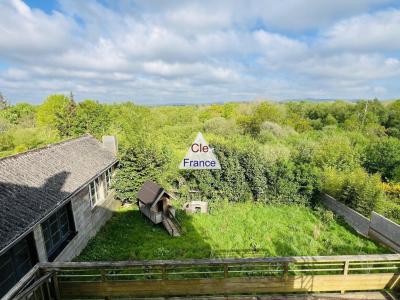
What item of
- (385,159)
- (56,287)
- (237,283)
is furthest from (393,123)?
(56,287)

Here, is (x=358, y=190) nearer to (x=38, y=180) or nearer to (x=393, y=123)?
(x=38, y=180)

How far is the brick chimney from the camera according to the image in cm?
1633

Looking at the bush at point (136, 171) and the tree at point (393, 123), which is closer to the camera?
the bush at point (136, 171)

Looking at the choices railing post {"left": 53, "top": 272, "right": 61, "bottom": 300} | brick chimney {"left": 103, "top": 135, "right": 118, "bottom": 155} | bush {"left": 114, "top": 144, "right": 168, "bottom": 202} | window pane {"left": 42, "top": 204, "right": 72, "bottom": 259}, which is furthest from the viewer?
brick chimney {"left": 103, "top": 135, "right": 118, "bottom": 155}

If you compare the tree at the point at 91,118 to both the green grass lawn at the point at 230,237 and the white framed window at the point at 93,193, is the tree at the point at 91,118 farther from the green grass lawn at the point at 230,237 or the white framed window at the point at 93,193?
the green grass lawn at the point at 230,237

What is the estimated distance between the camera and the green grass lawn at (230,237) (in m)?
10.5

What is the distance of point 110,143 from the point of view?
53.8 feet

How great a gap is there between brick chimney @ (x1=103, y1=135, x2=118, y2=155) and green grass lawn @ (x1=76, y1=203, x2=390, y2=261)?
4.10 meters

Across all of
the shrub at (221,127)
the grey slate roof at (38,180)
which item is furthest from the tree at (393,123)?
the grey slate roof at (38,180)

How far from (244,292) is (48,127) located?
46126mm

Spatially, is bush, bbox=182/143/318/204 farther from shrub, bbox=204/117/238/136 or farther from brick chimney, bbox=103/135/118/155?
shrub, bbox=204/117/238/136

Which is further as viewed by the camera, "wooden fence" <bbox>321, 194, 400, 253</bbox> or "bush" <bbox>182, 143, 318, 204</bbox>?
"bush" <bbox>182, 143, 318, 204</bbox>

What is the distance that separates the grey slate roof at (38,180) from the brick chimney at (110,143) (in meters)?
2.08

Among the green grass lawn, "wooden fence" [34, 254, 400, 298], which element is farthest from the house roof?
"wooden fence" [34, 254, 400, 298]
